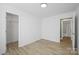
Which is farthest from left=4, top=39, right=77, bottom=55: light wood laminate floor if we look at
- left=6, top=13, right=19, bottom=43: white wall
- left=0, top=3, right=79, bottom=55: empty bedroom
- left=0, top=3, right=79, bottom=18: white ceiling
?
left=0, top=3, right=79, bottom=18: white ceiling

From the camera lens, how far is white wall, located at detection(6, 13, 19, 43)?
143 cm

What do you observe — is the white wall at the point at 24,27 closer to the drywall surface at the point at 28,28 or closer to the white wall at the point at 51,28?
the drywall surface at the point at 28,28

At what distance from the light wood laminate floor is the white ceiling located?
0.55 meters

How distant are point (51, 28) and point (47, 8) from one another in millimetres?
416

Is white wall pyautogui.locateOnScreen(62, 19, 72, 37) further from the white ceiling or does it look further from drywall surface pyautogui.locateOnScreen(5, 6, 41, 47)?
drywall surface pyautogui.locateOnScreen(5, 6, 41, 47)

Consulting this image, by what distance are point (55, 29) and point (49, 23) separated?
0.56ft

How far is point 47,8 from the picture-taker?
4.66 feet

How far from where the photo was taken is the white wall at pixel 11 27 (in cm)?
143

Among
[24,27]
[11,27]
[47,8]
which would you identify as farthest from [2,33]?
[47,8]

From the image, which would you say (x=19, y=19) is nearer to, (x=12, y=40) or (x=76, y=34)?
(x=12, y=40)

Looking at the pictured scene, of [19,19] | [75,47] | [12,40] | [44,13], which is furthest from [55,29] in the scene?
[12,40]

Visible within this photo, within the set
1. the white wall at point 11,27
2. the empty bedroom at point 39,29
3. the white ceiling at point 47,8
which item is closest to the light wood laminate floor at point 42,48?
the empty bedroom at point 39,29

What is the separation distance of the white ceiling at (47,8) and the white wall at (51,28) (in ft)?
0.36

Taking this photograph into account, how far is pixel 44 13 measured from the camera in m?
1.51
